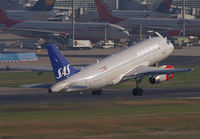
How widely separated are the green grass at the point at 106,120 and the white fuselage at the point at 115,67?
219 centimetres

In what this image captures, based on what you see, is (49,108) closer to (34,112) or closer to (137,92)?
(34,112)

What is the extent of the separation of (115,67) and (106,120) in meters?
15.6

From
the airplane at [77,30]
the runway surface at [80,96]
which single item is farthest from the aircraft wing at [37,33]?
the runway surface at [80,96]

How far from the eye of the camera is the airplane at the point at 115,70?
179ft

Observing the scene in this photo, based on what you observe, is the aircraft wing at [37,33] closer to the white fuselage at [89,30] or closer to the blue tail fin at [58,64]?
the white fuselage at [89,30]

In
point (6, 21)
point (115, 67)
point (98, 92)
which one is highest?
point (115, 67)

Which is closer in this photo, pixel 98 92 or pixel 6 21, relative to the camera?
pixel 98 92

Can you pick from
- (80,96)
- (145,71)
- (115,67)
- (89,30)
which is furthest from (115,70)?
(89,30)

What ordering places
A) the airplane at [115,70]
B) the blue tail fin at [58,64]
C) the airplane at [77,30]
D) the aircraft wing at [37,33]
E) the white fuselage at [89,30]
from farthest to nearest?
the white fuselage at [89,30]
the airplane at [77,30]
the aircraft wing at [37,33]
the airplane at [115,70]
the blue tail fin at [58,64]

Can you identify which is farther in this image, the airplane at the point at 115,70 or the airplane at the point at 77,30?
the airplane at the point at 77,30

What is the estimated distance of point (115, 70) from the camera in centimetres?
6122

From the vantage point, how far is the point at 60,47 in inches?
6280

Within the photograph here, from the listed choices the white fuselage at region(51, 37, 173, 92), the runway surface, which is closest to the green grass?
the white fuselage at region(51, 37, 173, 92)

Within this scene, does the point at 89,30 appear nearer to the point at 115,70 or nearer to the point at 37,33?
the point at 37,33
